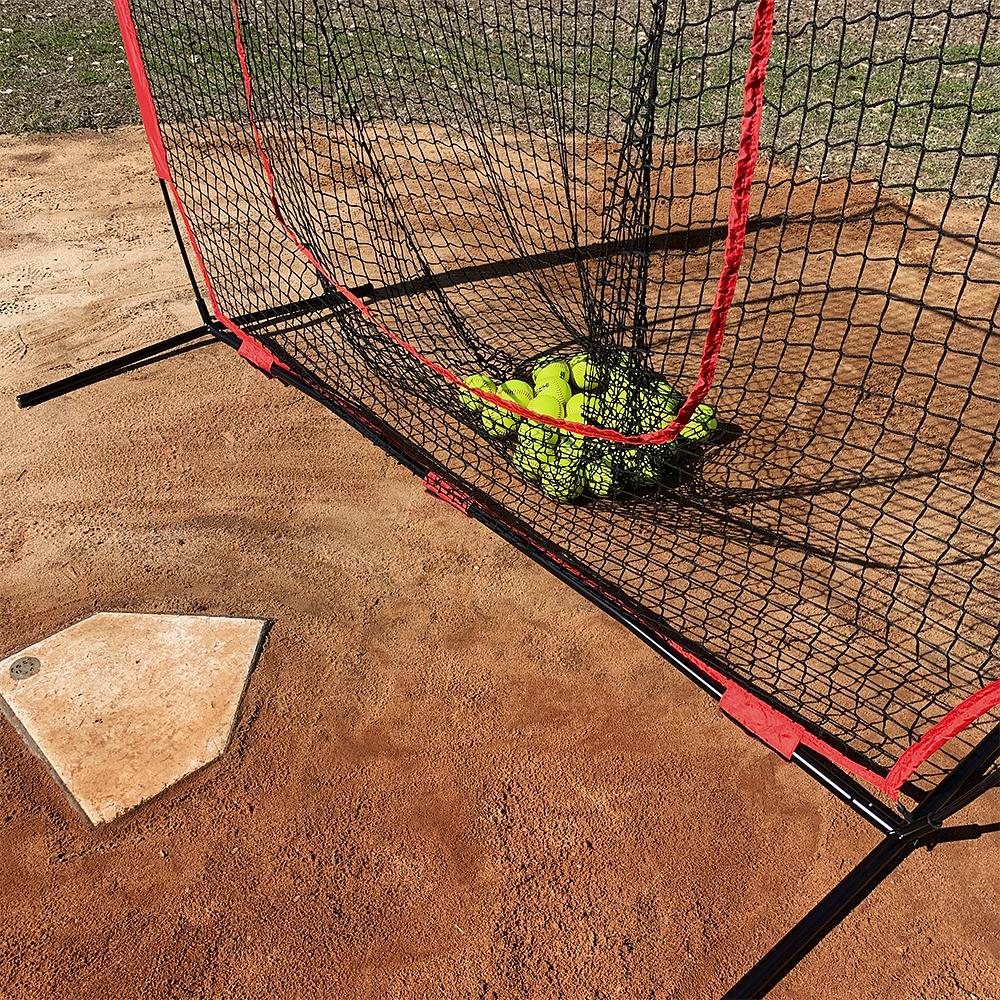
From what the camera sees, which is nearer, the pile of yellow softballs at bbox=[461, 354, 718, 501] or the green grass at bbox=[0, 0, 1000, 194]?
the pile of yellow softballs at bbox=[461, 354, 718, 501]

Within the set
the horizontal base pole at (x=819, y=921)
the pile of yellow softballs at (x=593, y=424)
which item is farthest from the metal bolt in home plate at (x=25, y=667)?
the horizontal base pole at (x=819, y=921)

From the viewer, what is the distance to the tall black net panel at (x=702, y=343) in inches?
139

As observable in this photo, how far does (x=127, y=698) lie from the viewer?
346 cm

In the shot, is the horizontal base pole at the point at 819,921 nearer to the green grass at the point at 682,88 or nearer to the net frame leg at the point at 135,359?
the net frame leg at the point at 135,359

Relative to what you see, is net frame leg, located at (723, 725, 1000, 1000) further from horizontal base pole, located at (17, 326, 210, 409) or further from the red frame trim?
horizontal base pole, located at (17, 326, 210, 409)

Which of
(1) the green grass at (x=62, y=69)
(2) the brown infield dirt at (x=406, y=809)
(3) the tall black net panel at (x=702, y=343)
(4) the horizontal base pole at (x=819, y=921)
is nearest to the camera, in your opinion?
(4) the horizontal base pole at (x=819, y=921)

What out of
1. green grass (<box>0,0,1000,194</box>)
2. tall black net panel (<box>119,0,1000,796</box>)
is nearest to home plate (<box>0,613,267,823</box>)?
tall black net panel (<box>119,0,1000,796</box>)

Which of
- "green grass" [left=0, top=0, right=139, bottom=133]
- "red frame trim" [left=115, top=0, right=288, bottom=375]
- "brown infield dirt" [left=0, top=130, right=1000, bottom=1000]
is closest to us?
"brown infield dirt" [left=0, top=130, right=1000, bottom=1000]

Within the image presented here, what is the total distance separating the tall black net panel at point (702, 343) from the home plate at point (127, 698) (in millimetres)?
1393

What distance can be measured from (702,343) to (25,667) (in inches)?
149

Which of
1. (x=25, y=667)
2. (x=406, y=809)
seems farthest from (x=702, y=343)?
(x=25, y=667)

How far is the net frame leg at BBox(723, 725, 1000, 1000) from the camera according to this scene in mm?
2529

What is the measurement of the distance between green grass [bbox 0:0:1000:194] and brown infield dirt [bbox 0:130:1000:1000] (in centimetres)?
399

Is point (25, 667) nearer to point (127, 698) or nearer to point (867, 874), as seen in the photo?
point (127, 698)
